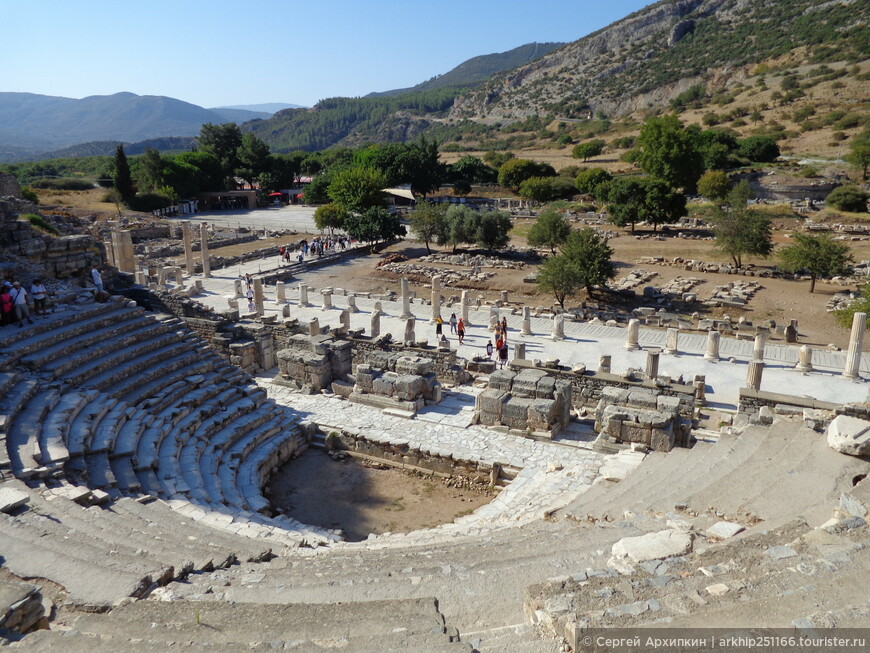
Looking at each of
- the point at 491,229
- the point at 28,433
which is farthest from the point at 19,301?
the point at 491,229

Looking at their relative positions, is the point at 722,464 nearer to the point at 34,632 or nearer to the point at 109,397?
the point at 34,632

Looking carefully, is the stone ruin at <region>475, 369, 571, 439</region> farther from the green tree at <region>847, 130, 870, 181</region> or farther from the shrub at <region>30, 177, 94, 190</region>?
the shrub at <region>30, 177, 94, 190</region>

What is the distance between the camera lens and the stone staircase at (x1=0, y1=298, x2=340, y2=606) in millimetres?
6984

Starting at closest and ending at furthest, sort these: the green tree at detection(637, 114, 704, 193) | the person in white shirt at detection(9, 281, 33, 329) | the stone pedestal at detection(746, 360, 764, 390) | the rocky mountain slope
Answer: the person in white shirt at detection(9, 281, 33, 329) → the stone pedestal at detection(746, 360, 764, 390) → the green tree at detection(637, 114, 704, 193) → the rocky mountain slope

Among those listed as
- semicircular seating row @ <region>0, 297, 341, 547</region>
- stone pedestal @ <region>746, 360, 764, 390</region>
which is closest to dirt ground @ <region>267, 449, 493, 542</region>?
semicircular seating row @ <region>0, 297, 341, 547</region>

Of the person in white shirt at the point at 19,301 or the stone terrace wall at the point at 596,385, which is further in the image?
the stone terrace wall at the point at 596,385

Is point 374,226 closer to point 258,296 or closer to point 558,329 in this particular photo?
Result: point 258,296

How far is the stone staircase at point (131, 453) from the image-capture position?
698 centimetres

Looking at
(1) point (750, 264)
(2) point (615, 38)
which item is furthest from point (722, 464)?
(2) point (615, 38)

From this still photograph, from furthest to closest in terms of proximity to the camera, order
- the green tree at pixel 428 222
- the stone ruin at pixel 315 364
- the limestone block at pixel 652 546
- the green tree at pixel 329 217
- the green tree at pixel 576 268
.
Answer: the green tree at pixel 329 217 → the green tree at pixel 428 222 → the green tree at pixel 576 268 → the stone ruin at pixel 315 364 → the limestone block at pixel 652 546

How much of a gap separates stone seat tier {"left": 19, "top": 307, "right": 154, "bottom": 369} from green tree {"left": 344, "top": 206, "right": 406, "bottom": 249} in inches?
1029

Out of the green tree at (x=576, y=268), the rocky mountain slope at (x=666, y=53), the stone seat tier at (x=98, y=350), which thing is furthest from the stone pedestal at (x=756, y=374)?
the rocky mountain slope at (x=666, y=53)

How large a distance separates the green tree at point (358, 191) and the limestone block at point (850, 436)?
37574 millimetres

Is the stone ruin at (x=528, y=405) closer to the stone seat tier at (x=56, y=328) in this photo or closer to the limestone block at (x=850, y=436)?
the limestone block at (x=850, y=436)
